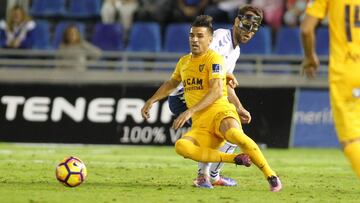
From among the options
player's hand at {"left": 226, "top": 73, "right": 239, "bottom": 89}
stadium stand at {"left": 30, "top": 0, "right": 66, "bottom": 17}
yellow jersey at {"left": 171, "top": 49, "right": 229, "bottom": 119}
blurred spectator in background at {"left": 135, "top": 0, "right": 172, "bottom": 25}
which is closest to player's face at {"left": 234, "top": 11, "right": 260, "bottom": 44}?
player's hand at {"left": 226, "top": 73, "right": 239, "bottom": 89}

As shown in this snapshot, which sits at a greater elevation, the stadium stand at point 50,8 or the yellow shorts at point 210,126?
the yellow shorts at point 210,126

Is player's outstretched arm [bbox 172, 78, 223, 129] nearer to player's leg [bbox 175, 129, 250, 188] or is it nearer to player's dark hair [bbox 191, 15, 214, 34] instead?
player's leg [bbox 175, 129, 250, 188]

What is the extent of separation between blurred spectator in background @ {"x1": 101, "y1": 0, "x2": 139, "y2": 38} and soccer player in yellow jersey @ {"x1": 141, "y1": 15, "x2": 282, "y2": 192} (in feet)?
34.4

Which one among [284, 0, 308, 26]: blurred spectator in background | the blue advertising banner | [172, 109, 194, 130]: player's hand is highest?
[172, 109, 194, 130]: player's hand

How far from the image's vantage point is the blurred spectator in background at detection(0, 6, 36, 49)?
65.2 ft

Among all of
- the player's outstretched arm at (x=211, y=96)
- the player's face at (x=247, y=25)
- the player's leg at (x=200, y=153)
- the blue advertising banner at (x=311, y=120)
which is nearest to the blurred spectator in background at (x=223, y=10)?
the blue advertising banner at (x=311, y=120)

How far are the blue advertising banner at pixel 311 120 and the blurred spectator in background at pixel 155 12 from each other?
13.2ft

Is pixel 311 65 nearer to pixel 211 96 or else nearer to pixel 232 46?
pixel 211 96

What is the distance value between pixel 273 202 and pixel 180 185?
1.87 meters

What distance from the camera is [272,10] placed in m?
20.9

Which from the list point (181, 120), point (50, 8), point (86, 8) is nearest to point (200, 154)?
point (181, 120)

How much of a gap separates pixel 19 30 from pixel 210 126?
10.3m

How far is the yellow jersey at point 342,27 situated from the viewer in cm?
803

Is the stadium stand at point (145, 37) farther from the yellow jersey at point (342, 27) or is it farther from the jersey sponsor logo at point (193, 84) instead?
the yellow jersey at point (342, 27)
